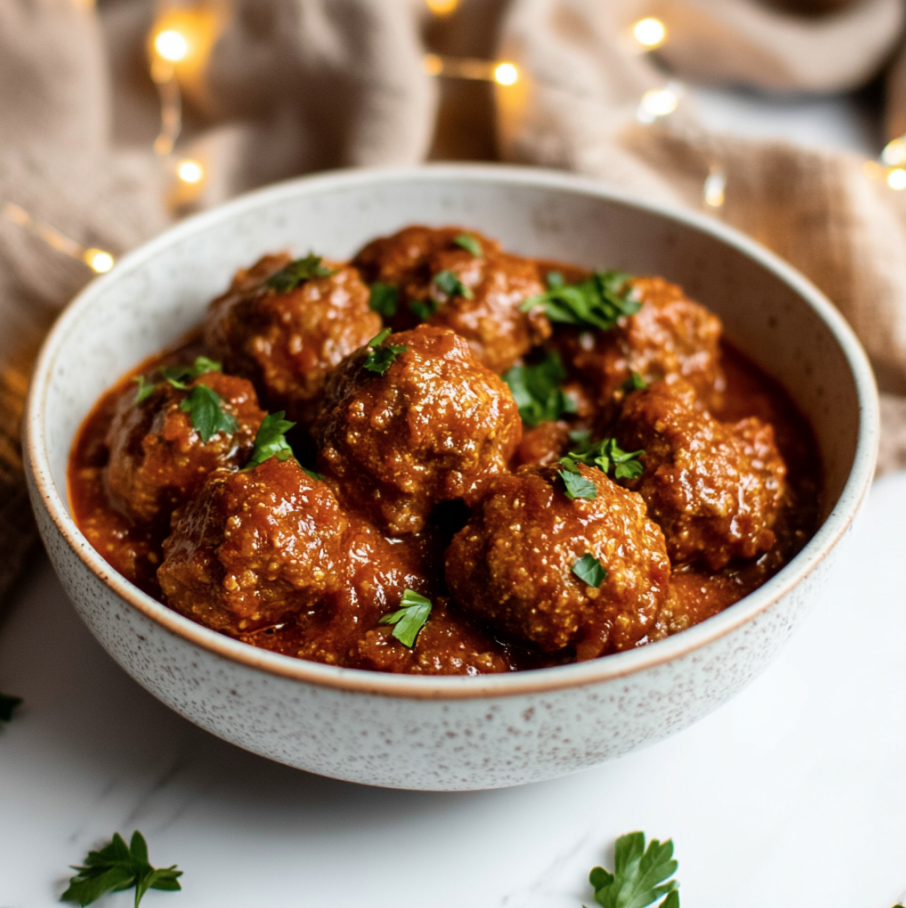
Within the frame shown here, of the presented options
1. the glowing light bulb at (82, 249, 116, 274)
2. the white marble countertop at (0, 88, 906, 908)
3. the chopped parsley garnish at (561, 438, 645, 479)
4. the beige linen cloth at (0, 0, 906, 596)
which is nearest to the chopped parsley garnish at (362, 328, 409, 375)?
the chopped parsley garnish at (561, 438, 645, 479)

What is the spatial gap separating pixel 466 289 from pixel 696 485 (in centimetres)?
96

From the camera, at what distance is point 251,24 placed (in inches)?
197

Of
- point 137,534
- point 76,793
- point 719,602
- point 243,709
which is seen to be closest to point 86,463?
point 137,534

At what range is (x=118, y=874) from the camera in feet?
8.66

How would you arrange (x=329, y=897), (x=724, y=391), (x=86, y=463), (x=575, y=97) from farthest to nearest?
(x=575, y=97), (x=724, y=391), (x=86, y=463), (x=329, y=897)

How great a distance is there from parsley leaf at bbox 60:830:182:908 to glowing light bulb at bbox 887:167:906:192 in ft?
13.6

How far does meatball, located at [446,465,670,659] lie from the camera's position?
2.51 metres

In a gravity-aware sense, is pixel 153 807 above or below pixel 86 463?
below

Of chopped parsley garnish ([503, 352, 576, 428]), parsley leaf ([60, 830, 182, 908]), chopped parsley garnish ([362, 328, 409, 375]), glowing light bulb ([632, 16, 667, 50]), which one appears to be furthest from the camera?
glowing light bulb ([632, 16, 667, 50])

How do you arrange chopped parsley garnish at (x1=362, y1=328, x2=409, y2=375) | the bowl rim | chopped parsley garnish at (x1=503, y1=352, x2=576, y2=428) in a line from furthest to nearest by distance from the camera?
chopped parsley garnish at (x1=503, y1=352, x2=576, y2=428) < chopped parsley garnish at (x1=362, y1=328, x2=409, y2=375) < the bowl rim

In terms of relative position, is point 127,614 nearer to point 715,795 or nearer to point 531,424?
point 531,424

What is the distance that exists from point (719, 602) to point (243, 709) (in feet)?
4.32

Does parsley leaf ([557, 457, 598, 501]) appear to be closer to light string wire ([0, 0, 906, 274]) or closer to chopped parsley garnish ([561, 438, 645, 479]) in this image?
chopped parsley garnish ([561, 438, 645, 479])

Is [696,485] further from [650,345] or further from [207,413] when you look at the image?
[207,413]
